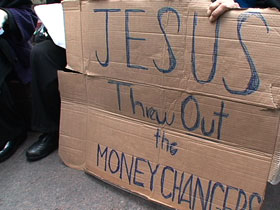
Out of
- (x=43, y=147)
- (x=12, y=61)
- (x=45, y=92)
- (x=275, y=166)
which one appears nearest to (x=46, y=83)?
(x=45, y=92)

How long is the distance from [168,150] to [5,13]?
1.17 metres

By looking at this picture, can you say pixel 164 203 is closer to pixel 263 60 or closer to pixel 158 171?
pixel 158 171

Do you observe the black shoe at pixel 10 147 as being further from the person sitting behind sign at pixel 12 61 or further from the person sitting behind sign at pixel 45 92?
the person sitting behind sign at pixel 45 92

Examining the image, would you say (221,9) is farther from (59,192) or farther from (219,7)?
(59,192)

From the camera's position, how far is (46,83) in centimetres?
142

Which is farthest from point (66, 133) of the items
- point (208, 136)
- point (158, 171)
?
point (208, 136)

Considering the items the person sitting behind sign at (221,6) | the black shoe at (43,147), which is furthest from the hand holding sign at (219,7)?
the black shoe at (43,147)

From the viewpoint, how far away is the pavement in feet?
3.91

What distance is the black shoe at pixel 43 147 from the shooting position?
152 centimetres

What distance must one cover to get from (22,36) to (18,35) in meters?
0.05

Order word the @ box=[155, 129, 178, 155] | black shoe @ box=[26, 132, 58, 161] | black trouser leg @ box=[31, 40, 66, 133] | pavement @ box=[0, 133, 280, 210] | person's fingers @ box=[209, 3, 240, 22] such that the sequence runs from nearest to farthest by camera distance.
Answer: person's fingers @ box=[209, 3, 240, 22], word the @ box=[155, 129, 178, 155], pavement @ box=[0, 133, 280, 210], black trouser leg @ box=[31, 40, 66, 133], black shoe @ box=[26, 132, 58, 161]

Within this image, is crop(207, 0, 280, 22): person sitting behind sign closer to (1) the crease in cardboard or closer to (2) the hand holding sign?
(2) the hand holding sign

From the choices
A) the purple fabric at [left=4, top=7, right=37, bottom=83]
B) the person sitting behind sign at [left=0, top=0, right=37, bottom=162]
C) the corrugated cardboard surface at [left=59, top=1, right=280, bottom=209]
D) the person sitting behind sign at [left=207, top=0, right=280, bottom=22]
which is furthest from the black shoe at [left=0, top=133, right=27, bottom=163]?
the person sitting behind sign at [left=207, top=0, right=280, bottom=22]

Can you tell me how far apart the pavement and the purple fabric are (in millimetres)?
559
